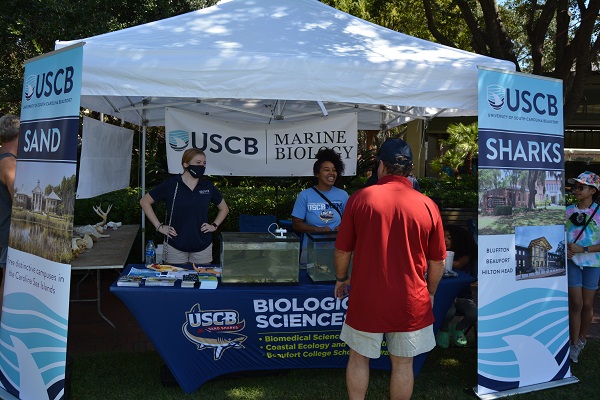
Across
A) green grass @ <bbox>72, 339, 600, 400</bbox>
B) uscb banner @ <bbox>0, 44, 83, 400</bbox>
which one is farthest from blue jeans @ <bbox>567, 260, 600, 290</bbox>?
uscb banner @ <bbox>0, 44, 83, 400</bbox>

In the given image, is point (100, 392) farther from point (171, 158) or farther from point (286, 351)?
point (171, 158)

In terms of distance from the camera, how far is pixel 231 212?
773 centimetres

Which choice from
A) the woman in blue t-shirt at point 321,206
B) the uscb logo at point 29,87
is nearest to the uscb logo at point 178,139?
the woman in blue t-shirt at point 321,206

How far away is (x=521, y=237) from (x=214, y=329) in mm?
2293

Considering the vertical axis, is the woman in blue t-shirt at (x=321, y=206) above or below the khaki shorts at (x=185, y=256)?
above

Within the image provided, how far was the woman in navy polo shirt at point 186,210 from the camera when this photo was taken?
4578mm

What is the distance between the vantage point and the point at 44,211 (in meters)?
3.64

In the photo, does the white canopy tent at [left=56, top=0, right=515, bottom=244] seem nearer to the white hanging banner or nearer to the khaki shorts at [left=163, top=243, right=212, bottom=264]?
the white hanging banner

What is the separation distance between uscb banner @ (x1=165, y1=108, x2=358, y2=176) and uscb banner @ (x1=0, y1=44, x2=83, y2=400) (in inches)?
97.2

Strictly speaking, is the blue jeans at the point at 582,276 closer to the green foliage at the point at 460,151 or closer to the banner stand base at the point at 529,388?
the banner stand base at the point at 529,388

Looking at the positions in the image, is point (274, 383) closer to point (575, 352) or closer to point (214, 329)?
point (214, 329)

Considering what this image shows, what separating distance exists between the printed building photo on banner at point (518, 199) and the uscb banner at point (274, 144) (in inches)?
97.6

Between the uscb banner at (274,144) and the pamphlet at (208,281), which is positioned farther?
the uscb banner at (274,144)

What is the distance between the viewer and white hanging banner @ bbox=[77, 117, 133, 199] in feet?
15.9
